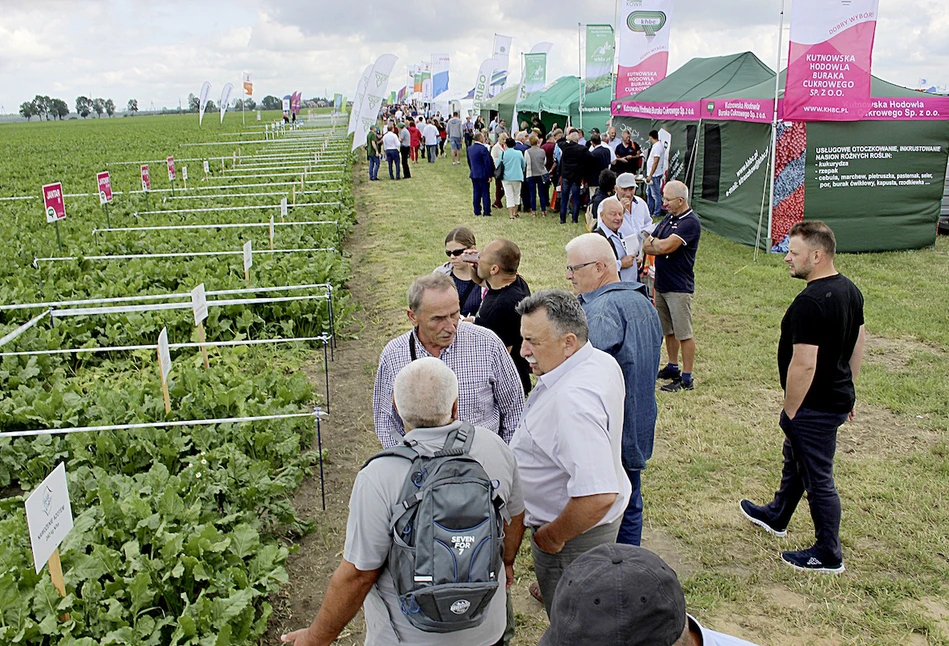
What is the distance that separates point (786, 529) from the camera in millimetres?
4688

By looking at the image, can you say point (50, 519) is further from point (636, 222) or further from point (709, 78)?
point (709, 78)

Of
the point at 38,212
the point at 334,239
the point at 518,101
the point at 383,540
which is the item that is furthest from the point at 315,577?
the point at 518,101

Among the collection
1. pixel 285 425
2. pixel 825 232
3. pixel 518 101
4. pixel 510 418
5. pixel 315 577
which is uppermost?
pixel 518 101

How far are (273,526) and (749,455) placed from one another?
3450 millimetres

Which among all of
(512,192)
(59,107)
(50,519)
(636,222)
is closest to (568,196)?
(512,192)

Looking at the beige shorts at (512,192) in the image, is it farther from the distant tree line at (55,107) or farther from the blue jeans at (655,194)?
the distant tree line at (55,107)

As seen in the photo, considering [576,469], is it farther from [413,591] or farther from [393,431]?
[393,431]

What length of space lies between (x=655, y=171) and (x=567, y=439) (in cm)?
1378

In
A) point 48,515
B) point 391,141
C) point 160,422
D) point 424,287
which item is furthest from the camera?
point 391,141

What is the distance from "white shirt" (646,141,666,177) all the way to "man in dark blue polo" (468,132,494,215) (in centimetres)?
350

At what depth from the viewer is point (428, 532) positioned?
7.33 ft

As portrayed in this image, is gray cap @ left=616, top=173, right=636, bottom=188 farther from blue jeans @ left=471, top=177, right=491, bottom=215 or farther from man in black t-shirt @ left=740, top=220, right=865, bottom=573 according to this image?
blue jeans @ left=471, top=177, right=491, bottom=215

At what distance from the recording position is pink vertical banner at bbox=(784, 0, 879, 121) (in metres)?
10.7

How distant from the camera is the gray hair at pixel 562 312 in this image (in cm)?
296
